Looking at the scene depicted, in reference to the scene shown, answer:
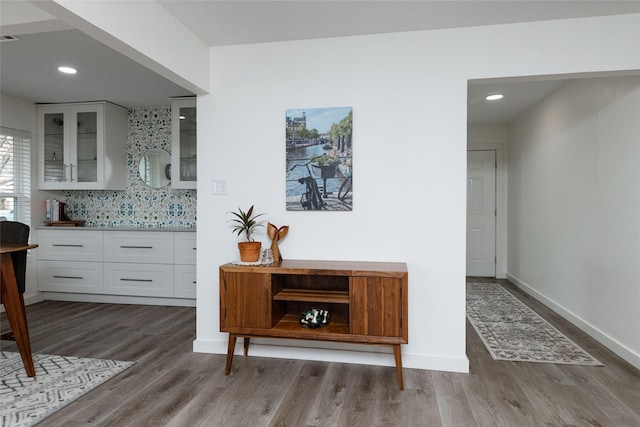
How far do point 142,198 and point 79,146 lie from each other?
89 centimetres

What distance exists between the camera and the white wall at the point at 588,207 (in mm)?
2752

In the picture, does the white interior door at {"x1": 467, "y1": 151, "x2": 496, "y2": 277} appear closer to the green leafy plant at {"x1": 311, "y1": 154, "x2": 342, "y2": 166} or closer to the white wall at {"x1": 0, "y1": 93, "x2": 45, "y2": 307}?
the green leafy plant at {"x1": 311, "y1": 154, "x2": 342, "y2": 166}

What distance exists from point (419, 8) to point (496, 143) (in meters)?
4.00

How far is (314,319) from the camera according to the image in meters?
2.53

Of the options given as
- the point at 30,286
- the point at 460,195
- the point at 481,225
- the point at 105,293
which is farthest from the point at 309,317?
the point at 481,225

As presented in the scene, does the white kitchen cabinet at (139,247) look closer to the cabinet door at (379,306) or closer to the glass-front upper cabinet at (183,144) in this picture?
the glass-front upper cabinet at (183,144)

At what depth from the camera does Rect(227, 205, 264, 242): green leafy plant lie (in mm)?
2801

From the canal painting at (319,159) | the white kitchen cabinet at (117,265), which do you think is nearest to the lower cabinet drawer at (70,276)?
the white kitchen cabinet at (117,265)

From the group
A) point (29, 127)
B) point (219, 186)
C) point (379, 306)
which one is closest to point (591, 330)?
point (379, 306)

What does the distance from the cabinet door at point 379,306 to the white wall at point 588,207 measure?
1705 millimetres

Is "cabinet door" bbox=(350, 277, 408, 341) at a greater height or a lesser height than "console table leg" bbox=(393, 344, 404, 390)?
greater

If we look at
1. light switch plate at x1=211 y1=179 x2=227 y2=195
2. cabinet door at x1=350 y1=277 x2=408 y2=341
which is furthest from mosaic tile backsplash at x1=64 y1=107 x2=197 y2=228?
cabinet door at x1=350 y1=277 x2=408 y2=341

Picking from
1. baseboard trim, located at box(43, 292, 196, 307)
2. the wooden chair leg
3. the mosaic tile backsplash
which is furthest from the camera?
the mosaic tile backsplash

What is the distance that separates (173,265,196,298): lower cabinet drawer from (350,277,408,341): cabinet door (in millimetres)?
2399
